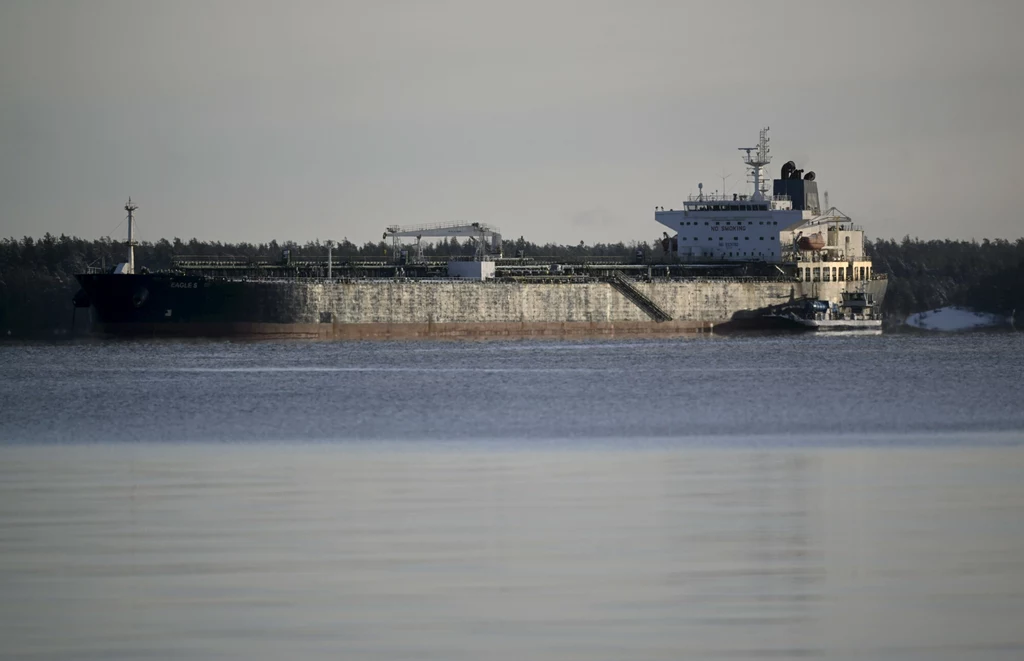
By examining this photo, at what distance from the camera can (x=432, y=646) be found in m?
8.80

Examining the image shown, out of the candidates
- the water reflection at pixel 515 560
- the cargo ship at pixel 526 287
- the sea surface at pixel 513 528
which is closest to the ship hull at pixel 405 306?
the cargo ship at pixel 526 287

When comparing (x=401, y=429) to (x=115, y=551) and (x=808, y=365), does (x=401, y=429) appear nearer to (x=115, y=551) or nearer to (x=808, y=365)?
(x=115, y=551)

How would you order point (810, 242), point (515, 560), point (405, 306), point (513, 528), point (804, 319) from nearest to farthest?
1. point (515, 560)
2. point (513, 528)
3. point (405, 306)
4. point (804, 319)
5. point (810, 242)

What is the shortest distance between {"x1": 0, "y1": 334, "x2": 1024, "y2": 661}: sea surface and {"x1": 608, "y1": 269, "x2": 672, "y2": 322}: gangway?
36.8 m

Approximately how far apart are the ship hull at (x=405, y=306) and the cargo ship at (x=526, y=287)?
48mm

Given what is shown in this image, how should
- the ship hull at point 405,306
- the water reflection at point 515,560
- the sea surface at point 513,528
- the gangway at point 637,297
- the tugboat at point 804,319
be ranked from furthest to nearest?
the tugboat at point 804,319 → the gangway at point 637,297 → the ship hull at point 405,306 → the sea surface at point 513,528 → the water reflection at point 515,560

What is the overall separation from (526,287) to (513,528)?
4866 centimetres

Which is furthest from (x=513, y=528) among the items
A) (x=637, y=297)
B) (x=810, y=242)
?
(x=810, y=242)

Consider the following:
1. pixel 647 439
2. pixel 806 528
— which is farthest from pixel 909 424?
pixel 806 528

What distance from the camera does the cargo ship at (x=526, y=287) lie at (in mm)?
52875

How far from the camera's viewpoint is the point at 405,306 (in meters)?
57.7

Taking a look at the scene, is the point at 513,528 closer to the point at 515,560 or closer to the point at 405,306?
the point at 515,560

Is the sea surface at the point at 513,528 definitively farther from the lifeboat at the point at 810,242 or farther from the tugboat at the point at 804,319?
the lifeboat at the point at 810,242

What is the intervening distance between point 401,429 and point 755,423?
5.34m
